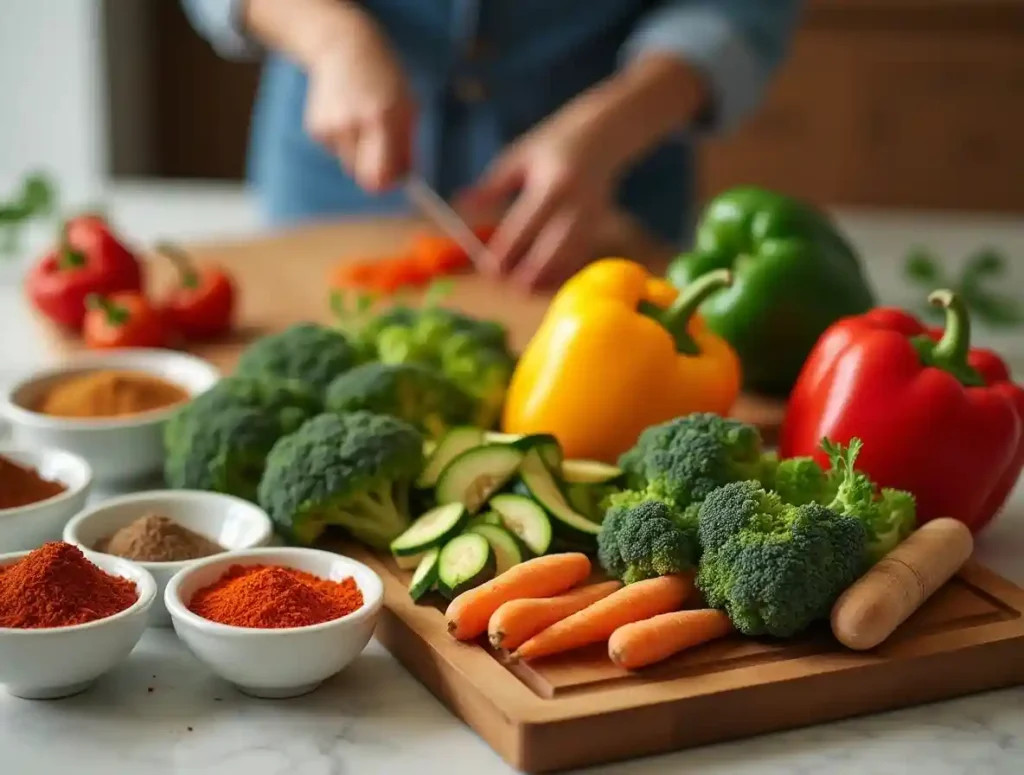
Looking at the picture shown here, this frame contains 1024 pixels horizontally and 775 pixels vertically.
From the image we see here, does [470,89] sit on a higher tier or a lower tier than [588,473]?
higher

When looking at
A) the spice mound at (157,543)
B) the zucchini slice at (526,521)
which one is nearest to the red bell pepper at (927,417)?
the zucchini slice at (526,521)

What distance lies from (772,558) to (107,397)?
0.86 meters

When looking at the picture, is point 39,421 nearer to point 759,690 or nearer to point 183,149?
point 759,690

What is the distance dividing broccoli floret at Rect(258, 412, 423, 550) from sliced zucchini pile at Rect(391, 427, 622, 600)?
1.3 inches

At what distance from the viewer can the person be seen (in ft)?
7.60

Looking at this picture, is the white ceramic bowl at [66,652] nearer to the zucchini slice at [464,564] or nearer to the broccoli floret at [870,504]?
the zucchini slice at [464,564]

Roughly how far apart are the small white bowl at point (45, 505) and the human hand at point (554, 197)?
3.29 feet

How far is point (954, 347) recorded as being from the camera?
155cm

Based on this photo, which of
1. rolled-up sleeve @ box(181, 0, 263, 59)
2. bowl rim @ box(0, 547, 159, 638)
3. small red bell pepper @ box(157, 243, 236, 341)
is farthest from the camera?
rolled-up sleeve @ box(181, 0, 263, 59)

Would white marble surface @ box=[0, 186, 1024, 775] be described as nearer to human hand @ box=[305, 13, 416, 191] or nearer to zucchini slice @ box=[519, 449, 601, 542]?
zucchini slice @ box=[519, 449, 601, 542]

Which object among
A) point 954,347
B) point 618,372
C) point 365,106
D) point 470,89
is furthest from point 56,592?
point 470,89

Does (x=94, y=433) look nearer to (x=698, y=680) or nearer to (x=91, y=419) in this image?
(x=91, y=419)

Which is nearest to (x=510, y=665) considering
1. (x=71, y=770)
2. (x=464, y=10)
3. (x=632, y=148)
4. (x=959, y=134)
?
(x=71, y=770)

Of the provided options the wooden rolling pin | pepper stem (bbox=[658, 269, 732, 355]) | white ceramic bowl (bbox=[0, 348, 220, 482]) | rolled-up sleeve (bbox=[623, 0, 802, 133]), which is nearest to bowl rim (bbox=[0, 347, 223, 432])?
white ceramic bowl (bbox=[0, 348, 220, 482])
